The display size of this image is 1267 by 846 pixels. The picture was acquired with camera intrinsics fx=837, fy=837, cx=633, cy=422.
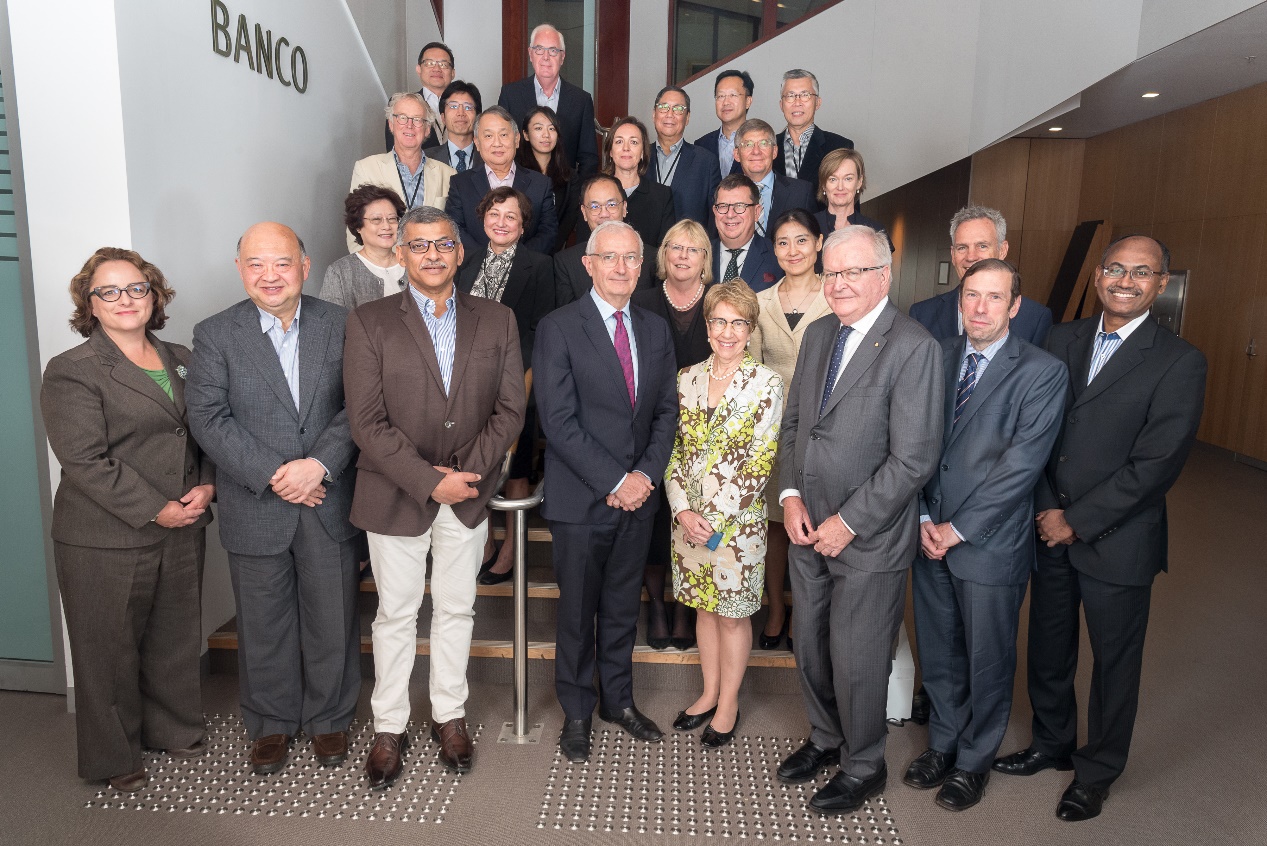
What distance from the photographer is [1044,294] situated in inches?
416

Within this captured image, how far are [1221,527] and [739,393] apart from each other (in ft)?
17.2

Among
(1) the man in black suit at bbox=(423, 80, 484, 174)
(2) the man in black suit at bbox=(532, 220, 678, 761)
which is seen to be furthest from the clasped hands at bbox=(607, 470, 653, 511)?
(1) the man in black suit at bbox=(423, 80, 484, 174)

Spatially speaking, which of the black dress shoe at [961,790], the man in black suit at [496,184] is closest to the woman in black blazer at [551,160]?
the man in black suit at [496,184]

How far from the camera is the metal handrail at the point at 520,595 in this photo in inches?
120

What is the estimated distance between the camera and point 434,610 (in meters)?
3.06

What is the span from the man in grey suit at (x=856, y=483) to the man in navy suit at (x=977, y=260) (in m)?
0.65

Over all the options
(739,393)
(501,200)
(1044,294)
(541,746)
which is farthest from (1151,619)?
(1044,294)

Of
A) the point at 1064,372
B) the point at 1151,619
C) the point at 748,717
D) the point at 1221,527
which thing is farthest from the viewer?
the point at 1221,527

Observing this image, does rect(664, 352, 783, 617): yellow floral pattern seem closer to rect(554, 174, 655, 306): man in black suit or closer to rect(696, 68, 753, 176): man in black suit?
rect(554, 174, 655, 306): man in black suit

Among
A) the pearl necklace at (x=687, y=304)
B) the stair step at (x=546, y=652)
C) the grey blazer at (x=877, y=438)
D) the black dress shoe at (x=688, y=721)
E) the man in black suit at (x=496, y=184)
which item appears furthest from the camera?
the man in black suit at (x=496, y=184)

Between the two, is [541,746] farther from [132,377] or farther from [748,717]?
[132,377]

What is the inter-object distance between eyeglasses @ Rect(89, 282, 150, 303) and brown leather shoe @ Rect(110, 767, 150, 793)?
1633 millimetres

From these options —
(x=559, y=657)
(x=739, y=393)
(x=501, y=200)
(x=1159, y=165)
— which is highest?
(x=1159, y=165)

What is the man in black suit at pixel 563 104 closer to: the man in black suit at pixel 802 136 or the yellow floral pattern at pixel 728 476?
the man in black suit at pixel 802 136
